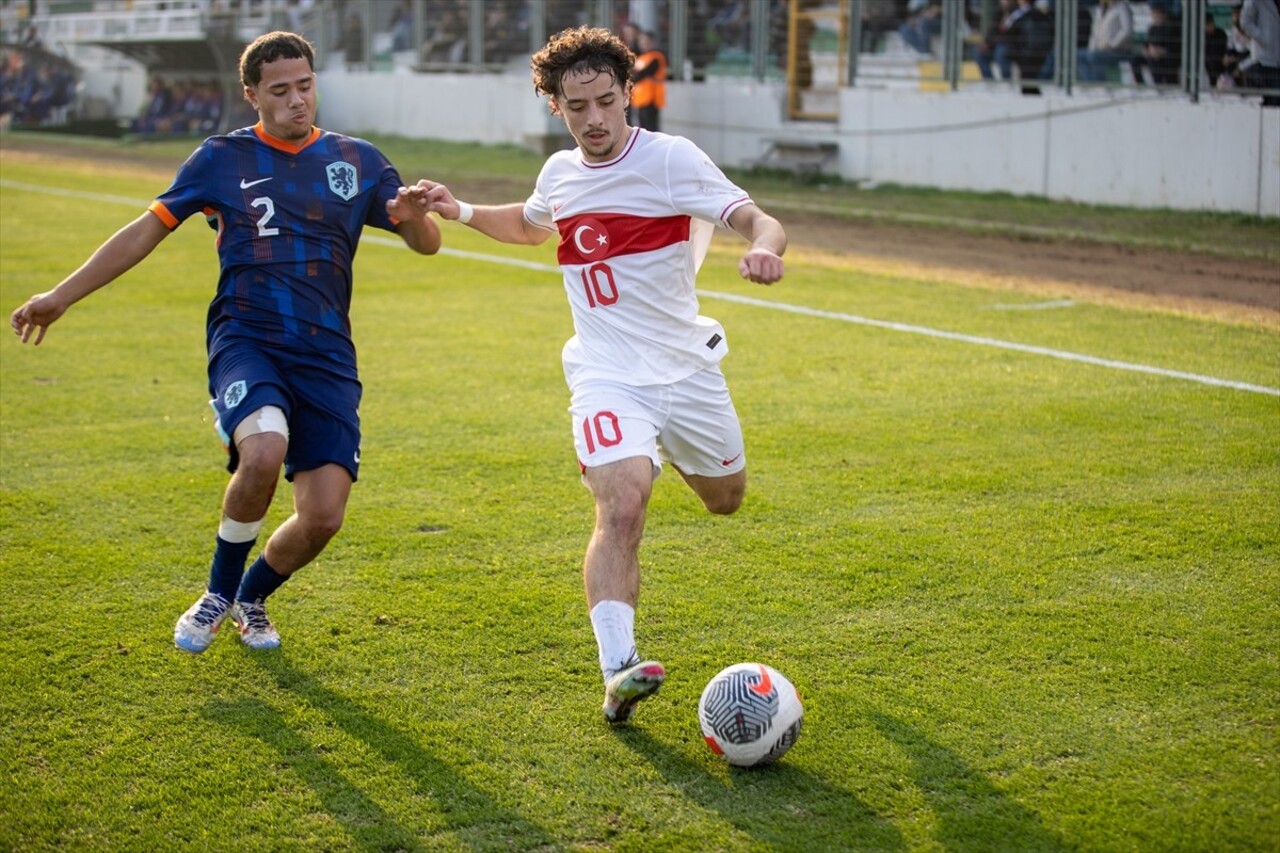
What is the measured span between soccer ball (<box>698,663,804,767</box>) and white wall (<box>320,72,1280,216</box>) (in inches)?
549

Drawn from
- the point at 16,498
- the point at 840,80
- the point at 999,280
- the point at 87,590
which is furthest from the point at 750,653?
the point at 840,80

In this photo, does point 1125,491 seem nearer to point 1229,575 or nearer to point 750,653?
point 1229,575

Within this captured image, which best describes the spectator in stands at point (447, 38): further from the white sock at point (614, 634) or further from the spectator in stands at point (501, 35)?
the white sock at point (614, 634)

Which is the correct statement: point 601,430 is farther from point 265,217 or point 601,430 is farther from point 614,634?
point 265,217

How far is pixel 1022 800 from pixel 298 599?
118 inches

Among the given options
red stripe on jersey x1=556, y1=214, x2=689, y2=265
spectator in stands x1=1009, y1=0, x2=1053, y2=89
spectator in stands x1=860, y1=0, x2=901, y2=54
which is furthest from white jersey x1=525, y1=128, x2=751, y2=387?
spectator in stands x1=860, y1=0, x2=901, y2=54

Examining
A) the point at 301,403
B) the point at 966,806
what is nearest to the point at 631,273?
the point at 301,403

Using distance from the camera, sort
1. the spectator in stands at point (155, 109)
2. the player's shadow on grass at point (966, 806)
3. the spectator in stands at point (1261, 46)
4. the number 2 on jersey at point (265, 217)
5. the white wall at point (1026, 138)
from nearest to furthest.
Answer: the player's shadow on grass at point (966, 806)
the number 2 on jersey at point (265, 217)
the spectator in stands at point (1261, 46)
the white wall at point (1026, 138)
the spectator in stands at point (155, 109)

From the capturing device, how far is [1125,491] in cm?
692

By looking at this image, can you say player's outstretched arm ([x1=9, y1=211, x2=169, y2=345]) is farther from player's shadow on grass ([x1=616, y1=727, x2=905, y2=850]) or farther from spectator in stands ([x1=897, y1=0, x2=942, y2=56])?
spectator in stands ([x1=897, y1=0, x2=942, y2=56])

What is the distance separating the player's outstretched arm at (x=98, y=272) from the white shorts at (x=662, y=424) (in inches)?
63.8

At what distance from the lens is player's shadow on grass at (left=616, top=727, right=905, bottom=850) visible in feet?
12.5

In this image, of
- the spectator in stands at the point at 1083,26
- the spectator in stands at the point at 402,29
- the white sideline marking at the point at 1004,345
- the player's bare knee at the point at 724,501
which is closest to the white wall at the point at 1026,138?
the spectator in stands at the point at 1083,26

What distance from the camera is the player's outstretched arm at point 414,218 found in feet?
17.1
